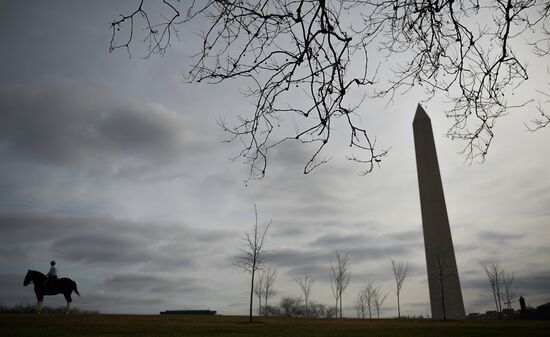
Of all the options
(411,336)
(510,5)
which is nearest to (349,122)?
(510,5)

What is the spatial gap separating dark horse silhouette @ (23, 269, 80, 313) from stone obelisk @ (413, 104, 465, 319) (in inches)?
1083

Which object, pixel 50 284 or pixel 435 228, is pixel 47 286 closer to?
pixel 50 284

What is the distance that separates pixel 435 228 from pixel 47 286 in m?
29.2

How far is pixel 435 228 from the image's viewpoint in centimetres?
3456

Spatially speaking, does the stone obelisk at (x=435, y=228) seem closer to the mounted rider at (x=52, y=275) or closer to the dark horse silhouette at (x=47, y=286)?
the dark horse silhouette at (x=47, y=286)

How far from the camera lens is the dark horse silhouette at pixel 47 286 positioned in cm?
1998

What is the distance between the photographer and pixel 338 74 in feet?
10.9

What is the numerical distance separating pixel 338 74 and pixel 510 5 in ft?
5.47

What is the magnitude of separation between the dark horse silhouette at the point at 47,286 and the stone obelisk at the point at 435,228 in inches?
1083

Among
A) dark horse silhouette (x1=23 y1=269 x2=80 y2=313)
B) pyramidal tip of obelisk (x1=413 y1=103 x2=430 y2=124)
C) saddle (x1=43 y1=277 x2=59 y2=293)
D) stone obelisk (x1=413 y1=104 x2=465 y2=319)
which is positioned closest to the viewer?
dark horse silhouette (x1=23 y1=269 x2=80 y2=313)

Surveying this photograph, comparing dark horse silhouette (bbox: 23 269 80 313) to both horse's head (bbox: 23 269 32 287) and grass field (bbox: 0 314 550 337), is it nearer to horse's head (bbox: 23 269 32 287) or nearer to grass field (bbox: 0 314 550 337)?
horse's head (bbox: 23 269 32 287)

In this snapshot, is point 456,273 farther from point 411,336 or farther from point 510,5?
point 510,5

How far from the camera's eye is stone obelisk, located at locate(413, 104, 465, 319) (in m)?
34.2

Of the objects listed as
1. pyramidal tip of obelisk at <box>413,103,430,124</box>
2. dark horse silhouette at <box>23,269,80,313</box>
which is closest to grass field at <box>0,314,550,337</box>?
dark horse silhouette at <box>23,269,80,313</box>
